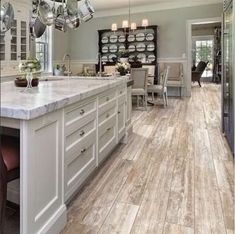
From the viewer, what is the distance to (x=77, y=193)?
230 cm

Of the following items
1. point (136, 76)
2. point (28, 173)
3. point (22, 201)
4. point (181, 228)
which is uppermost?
point (136, 76)

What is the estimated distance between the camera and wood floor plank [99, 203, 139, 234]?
1799mm

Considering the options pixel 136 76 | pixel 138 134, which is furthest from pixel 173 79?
pixel 138 134

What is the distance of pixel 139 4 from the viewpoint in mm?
8484

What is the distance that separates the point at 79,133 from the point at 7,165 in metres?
0.69

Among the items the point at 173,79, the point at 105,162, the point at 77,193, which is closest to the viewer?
the point at 77,193

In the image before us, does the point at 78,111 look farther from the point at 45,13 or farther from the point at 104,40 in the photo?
the point at 104,40

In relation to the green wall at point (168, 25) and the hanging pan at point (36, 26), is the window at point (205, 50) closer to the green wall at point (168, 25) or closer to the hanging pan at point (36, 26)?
the green wall at point (168, 25)

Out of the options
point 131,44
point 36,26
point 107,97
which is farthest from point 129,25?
point 107,97

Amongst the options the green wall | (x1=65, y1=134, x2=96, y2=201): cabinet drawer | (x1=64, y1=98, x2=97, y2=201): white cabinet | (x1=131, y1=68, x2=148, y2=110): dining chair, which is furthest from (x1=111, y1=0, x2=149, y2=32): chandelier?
(x1=65, y1=134, x2=96, y2=201): cabinet drawer

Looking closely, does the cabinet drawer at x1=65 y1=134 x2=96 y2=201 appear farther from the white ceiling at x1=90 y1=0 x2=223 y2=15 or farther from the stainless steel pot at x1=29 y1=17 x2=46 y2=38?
the white ceiling at x1=90 y1=0 x2=223 y2=15

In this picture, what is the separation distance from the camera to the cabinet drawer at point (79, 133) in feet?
6.23

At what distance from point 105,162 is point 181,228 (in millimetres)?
1344

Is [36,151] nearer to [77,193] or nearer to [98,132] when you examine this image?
[77,193]
